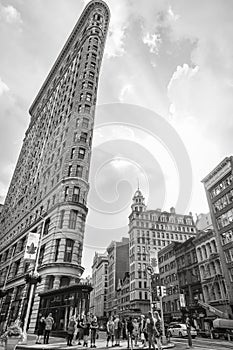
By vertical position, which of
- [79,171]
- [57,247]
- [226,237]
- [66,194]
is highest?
[79,171]

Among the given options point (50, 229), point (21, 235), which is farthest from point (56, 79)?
point (50, 229)

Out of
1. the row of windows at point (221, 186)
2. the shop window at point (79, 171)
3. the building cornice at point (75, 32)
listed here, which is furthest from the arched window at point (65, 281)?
the building cornice at point (75, 32)

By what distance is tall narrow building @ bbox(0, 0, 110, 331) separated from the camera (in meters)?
27.2

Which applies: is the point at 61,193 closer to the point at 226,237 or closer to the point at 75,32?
the point at 226,237

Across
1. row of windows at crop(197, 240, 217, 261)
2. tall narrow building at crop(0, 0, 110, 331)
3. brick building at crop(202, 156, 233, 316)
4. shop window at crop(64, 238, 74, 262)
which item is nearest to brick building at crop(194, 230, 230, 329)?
row of windows at crop(197, 240, 217, 261)

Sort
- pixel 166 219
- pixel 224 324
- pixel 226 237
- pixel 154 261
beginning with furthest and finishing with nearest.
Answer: pixel 166 219 → pixel 226 237 → pixel 224 324 → pixel 154 261

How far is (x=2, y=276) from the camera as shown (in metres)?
45.7

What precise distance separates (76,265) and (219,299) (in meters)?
28.3

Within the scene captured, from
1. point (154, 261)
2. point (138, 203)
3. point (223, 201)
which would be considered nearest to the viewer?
point (154, 261)

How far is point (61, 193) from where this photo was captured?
33.8 m

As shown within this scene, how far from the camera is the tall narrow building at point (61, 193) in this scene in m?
27.2

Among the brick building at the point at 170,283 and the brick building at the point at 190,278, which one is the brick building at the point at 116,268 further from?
the brick building at the point at 190,278

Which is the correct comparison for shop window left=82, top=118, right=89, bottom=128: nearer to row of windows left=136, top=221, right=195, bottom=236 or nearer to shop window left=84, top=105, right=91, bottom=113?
shop window left=84, top=105, right=91, bottom=113

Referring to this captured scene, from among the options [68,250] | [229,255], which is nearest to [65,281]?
[68,250]
